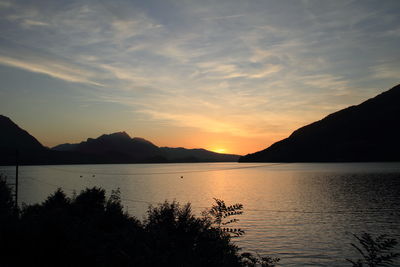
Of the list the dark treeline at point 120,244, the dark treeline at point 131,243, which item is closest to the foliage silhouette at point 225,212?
the dark treeline at point 131,243

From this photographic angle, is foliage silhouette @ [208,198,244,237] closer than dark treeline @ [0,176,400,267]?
Yes

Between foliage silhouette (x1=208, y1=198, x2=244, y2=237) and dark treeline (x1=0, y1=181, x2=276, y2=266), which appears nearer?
foliage silhouette (x1=208, y1=198, x2=244, y2=237)

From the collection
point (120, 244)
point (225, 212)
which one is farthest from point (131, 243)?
point (225, 212)

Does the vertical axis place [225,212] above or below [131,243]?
above

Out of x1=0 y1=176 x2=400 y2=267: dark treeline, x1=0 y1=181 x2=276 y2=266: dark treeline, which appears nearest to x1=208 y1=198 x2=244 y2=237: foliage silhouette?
x1=0 y1=176 x2=400 y2=267: dark treeline

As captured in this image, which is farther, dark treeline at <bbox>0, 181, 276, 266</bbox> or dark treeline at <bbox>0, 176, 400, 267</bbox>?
dark treeline at <bbox>0, 181, 276, 266</bbox>

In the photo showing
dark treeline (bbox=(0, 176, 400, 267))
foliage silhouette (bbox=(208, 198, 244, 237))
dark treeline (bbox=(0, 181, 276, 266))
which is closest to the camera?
foliage silhouette (bbox=(208, 198, 244, 237))

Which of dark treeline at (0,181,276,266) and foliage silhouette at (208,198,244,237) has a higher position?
foliage silhouette at (208,198,244,237)

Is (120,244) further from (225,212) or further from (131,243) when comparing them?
(225,212)

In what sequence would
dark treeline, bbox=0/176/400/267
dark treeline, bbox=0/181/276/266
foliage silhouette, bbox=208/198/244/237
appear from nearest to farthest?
foliage silhouette, bbox=208/198/244/237
dark treeline, bbox=0/176/400/267
dark treeline, bbox=0/181/276/266

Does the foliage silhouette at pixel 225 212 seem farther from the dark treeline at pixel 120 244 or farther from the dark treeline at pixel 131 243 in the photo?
the dark treeline at pixel 120 244

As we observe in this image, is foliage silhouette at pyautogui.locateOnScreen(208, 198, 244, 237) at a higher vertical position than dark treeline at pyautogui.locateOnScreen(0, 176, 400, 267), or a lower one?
higher

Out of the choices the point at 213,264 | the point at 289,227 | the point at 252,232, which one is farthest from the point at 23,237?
the point at 289,227

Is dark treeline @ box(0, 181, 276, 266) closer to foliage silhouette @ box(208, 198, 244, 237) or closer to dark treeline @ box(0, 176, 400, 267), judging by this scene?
dark treeline @ box(0, 176, 400, 267)
